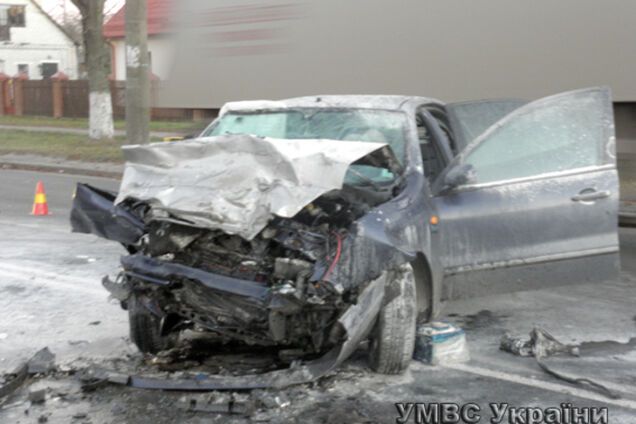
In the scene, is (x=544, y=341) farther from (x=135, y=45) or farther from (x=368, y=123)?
(x=135, y=45)

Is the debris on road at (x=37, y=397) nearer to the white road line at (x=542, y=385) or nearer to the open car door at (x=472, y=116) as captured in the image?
the white road line at (x=542, y=385)

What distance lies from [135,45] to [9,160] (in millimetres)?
7135

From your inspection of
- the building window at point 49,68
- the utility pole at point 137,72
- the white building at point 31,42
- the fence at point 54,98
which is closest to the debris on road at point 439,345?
the utility pole at point 137,72

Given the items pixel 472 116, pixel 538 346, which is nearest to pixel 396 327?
pixel 538 346

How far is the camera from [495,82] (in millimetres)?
10984

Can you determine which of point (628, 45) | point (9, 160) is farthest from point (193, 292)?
point (9, 160)

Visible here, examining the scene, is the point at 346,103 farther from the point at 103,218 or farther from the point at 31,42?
the point at 31,42

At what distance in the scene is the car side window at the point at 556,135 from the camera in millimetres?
6023

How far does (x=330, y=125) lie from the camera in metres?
6.04

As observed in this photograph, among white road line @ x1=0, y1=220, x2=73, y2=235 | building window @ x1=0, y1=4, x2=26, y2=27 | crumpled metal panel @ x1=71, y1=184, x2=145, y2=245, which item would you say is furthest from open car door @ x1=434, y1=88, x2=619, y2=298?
building window @ x1=0, y1=4, x2=26, y2=27

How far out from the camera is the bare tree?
22922 millimetres

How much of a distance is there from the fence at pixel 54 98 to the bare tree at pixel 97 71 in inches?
350

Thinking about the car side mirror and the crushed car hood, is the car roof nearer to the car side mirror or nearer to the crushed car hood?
the car side mirror

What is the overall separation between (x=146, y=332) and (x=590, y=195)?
3196mm
